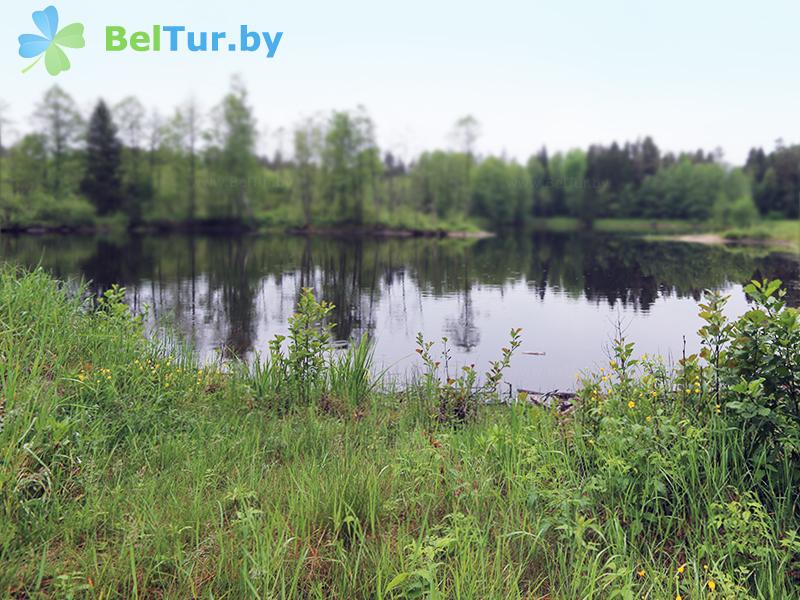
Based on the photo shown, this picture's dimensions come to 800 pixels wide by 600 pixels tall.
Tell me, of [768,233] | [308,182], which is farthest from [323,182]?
[768,233]

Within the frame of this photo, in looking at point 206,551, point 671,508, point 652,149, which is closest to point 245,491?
point 206,551

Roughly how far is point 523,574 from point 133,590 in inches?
91.9

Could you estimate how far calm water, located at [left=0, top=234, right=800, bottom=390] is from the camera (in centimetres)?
1509

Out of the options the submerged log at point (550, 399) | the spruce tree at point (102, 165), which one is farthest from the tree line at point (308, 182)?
the submerged log at point (550, 399)

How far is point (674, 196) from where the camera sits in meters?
107

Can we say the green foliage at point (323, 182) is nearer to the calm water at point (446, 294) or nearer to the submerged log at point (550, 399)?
the calm water at point (446, 294)

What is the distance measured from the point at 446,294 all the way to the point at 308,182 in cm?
6142

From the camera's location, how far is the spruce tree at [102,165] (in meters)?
70.3

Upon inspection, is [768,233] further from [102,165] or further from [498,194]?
[102,165]

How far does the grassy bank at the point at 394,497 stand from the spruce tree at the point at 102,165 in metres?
71.1

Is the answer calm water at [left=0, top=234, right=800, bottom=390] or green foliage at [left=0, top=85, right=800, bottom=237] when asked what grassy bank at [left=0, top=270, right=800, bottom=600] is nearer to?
calm water at [left=0, top=234, right=800, bottom=390]

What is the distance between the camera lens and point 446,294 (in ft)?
82.6

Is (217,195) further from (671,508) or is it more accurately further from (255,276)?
(671,508)

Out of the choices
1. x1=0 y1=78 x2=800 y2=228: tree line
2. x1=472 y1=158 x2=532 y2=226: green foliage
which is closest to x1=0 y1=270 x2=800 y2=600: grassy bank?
x1=0 y1=78 x2=800 y2=228: tree line
